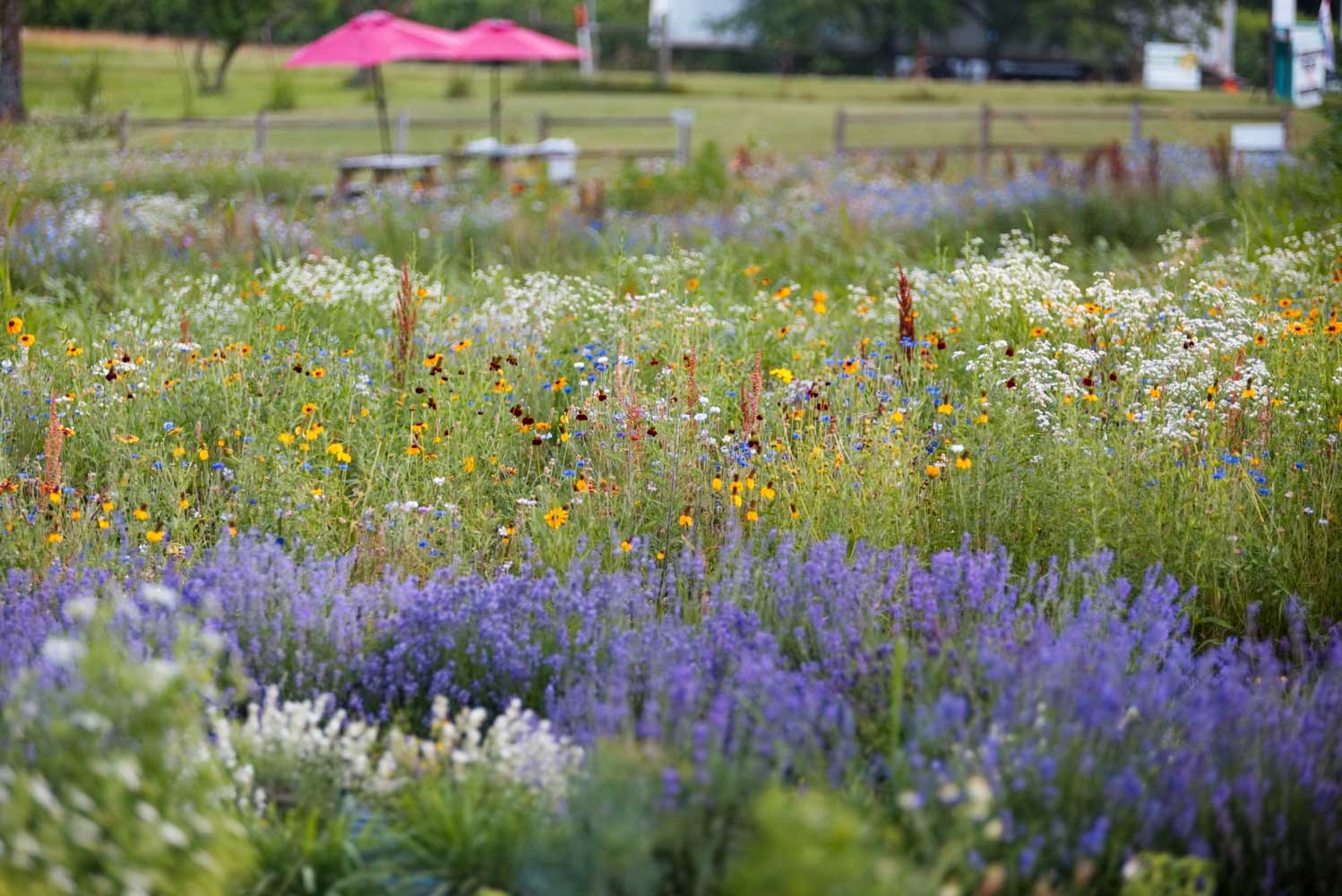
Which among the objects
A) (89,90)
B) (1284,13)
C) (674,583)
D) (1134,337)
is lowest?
(674,583)

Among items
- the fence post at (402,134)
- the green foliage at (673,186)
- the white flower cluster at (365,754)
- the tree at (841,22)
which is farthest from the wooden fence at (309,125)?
the tree at (841,22)

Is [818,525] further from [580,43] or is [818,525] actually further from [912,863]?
[580,43]

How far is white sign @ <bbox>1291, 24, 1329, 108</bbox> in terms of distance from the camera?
1010 centimetres

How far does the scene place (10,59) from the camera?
1845 cm

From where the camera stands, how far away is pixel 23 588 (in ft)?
11.8

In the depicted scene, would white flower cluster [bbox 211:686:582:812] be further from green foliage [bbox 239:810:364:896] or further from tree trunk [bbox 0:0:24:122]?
tree trunk [bbox 0:0:24:122]

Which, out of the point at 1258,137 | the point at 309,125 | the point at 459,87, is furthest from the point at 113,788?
the point at 459,87

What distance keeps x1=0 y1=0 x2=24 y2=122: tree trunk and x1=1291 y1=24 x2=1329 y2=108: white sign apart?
16.0 meters

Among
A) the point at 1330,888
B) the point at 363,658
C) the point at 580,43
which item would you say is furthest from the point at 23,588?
the point at 580,43

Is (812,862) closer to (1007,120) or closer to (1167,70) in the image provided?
(1007,120)

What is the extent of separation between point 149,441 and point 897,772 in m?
3.35

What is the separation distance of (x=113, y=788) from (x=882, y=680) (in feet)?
5.31

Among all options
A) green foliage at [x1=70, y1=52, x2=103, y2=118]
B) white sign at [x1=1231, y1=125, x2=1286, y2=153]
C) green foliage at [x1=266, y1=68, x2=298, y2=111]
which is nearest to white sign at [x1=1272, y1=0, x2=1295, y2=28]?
white sign at [x1=1231, y1=125, x2=1286, y2=153]

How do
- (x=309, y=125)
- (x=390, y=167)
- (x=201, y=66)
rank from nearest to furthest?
1. (x=390, y=167)
2. (x=309, y=125)
3. (x=201, y=66)
